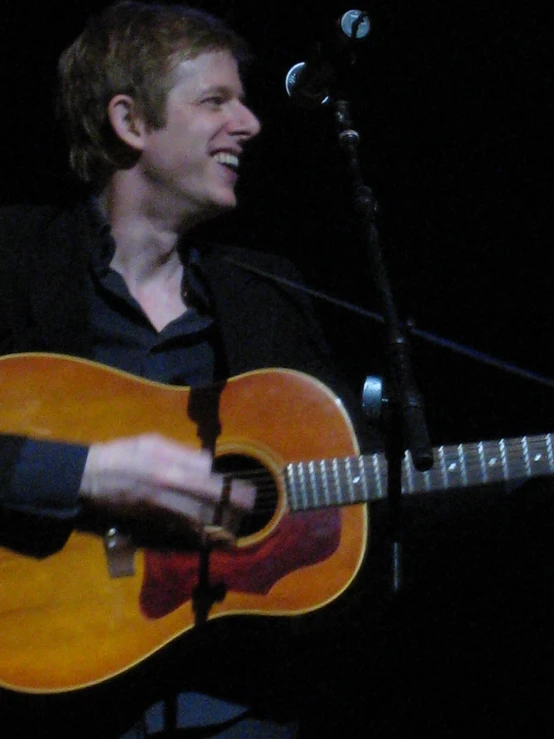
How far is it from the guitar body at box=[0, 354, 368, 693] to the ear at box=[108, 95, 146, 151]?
697 mm

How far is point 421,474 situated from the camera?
1619 millimetres

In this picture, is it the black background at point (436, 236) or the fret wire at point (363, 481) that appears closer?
the fret wire at point (363, 481)

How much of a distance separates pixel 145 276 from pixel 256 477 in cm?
64

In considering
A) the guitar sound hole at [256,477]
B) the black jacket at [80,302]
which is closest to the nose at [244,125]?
the black jacket at [80,302]

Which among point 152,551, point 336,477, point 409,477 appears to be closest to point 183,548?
point 152,551

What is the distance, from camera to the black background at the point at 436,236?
2148mm

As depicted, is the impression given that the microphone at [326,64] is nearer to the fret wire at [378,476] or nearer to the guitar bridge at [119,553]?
the fret wire at [378,476]

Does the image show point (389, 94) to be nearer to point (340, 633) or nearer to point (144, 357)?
point (144, 357)

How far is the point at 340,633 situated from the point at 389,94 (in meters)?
1.57

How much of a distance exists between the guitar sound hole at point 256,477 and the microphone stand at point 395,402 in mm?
425

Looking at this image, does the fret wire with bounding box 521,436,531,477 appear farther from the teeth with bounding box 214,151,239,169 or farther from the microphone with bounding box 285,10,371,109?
the teeth with bounding box 214,151,239,169

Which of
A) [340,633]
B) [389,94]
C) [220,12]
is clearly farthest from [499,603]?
[220,12]

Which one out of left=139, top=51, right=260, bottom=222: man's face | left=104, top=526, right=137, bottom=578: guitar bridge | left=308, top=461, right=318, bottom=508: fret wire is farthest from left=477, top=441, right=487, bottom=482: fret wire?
left=139, top=51, right=260, bottom=222: man's face

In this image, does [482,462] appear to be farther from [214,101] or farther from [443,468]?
[214,101]
